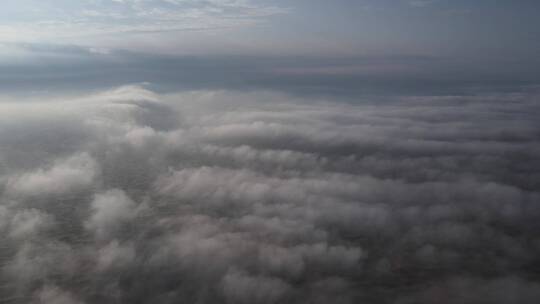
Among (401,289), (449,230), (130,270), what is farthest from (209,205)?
(449,230)

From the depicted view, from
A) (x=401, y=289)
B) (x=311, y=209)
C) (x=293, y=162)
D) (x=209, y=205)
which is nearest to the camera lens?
(x=401, y=289)

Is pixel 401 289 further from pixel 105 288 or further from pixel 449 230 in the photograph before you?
pixel 105 288

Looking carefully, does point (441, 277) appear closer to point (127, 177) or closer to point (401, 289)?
point (401, 289)

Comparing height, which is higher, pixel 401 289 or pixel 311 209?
pixel 311 209

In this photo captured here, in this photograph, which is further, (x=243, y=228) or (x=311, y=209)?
(x=311, y=209)

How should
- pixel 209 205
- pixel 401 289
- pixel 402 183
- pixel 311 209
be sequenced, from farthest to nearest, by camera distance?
pixel 402 183, pixel 209 205, pixel 311 209, pixel 401 289

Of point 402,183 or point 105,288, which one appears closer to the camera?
point 105,288

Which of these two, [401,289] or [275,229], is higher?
[275,229]

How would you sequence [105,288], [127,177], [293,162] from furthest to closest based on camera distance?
[293,162]
[127,177]
[105,288]

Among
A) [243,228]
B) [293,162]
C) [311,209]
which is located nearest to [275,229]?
[243,228]
